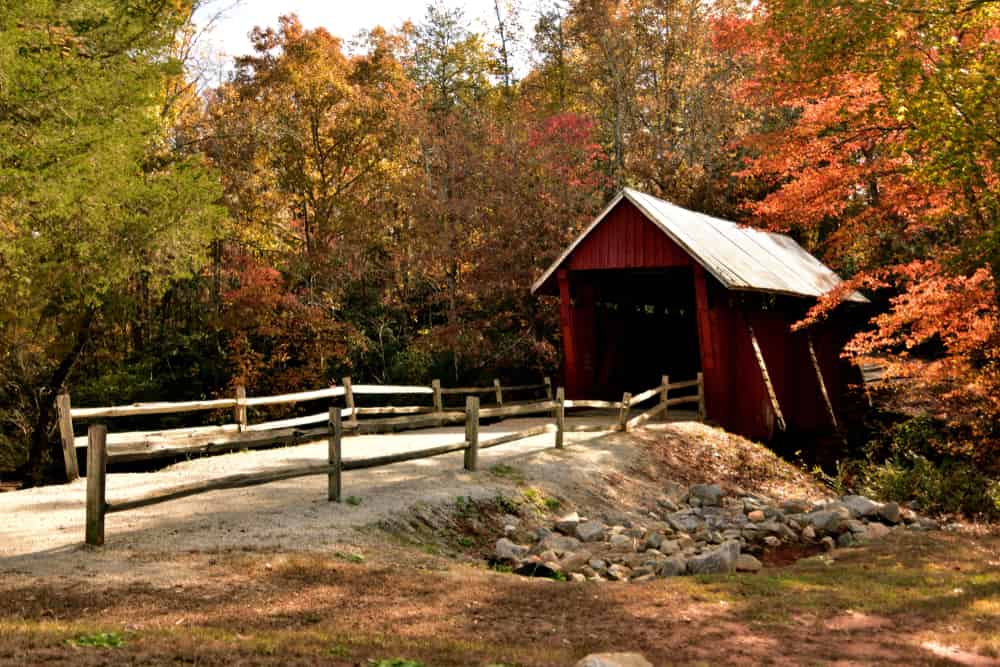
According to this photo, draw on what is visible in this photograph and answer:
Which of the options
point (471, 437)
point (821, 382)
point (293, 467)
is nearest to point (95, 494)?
point (293, 467)

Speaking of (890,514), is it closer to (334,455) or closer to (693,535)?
(693,535)

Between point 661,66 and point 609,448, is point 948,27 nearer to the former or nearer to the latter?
point 609,448

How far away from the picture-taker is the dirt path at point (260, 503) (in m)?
7.16

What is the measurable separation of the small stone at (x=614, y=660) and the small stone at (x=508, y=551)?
11.9 feet

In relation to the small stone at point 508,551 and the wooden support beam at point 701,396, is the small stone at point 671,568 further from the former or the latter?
the wooden support beam at point 701,396

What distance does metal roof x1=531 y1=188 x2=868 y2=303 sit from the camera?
639 inches

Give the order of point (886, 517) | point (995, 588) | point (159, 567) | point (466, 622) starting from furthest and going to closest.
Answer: point (886, 517) → point (995, 588) → point (159, 567) → point (466, 622)

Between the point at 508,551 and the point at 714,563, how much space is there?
2.07m

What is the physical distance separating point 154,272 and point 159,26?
4448 mm

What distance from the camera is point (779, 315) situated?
1928cm

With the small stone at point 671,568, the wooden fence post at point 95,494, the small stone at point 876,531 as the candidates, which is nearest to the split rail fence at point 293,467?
the wooden fence post at point 95,494

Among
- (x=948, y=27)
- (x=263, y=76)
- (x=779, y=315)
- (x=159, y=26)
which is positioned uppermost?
(x=263, y=76)

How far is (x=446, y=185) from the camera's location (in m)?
23.4

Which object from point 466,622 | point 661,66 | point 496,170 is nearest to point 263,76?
point 496,170
